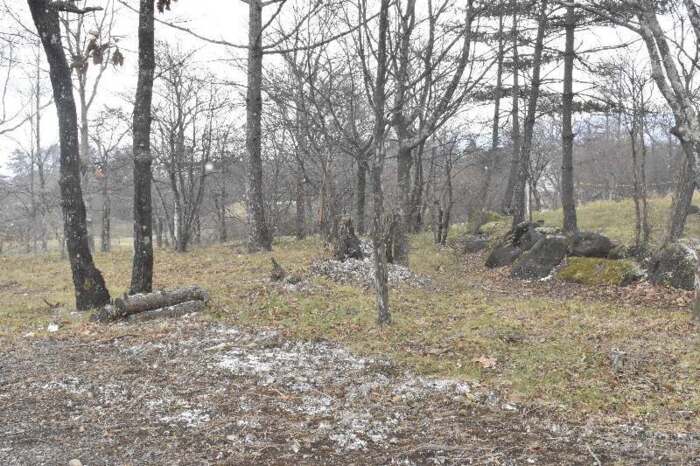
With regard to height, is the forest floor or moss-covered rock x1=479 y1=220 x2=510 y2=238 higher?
moss-covered rock x1=479 y1=220 x2=510 y2=238

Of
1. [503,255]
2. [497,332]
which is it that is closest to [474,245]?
[503,255]

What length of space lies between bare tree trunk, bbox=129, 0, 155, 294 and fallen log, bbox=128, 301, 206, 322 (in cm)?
93

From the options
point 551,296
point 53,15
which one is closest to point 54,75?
point 53,15

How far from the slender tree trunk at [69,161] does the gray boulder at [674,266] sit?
10360mm

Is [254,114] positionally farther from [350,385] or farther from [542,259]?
[350,385]

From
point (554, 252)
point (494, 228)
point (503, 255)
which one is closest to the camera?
point (554, 252)

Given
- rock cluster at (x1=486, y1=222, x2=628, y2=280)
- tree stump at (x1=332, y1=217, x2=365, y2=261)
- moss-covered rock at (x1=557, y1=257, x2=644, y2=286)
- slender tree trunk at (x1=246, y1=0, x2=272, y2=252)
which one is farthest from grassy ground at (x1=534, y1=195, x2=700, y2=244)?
slender tree trunk at (x1=246, y1=0, x2=272, y2=252)

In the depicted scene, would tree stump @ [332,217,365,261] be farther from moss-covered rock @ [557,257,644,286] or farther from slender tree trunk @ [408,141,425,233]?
slender tree trunk @ [408,141,425,233]

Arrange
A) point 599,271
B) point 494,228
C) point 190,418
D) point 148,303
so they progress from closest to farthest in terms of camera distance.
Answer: point 190,418
point 148,303
point 599,271
point 494,228

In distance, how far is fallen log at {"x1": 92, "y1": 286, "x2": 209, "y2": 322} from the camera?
7.49m

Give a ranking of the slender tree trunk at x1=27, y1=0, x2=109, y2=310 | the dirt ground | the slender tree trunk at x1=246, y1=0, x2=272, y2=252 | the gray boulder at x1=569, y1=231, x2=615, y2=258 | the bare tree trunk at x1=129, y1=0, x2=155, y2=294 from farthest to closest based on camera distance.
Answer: the slender tree trunk at x1=246, y1=0, x2=272, y2=252
the gray boulder at x1=569, y1=231, x2=615, y2=258
the bare tree trunk at x1=129, y1=0, x2=155, y2=294
the slender tree trunk at x1=27, y1=0, x2=109, y2=310
the dirt ground

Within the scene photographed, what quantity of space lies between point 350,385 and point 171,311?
3.76m

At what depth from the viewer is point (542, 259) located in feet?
42.7

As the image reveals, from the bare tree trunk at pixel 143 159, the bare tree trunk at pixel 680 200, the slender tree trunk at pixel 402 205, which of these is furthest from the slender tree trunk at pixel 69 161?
the bare tree trunk at pixel 680 200
